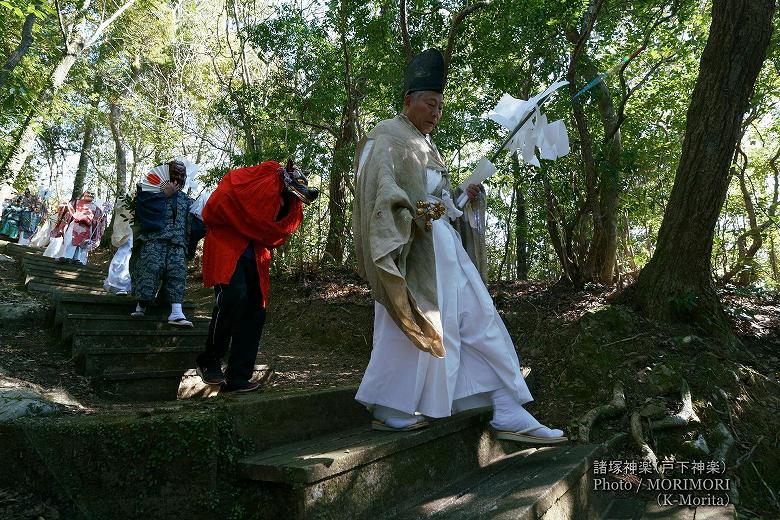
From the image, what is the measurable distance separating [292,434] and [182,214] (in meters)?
3.38

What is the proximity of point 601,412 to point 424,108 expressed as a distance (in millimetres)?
2708

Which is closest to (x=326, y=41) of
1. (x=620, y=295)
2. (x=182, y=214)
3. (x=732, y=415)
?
(x=182, y=214)

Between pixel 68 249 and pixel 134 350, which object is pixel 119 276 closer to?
pixel 134 350

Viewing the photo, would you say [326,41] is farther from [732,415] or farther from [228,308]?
[732,415]

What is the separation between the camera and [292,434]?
2680 mm

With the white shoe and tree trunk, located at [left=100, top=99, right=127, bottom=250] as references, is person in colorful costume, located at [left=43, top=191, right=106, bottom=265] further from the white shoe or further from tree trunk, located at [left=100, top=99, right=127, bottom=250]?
tree trunk, located at [left=100, top=99, right=127, bottom=250]

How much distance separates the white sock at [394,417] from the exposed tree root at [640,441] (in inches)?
77.5

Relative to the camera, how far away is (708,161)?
4895mm

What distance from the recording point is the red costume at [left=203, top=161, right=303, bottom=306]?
3.84 meters

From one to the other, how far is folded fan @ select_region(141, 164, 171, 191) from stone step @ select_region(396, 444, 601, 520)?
388cm

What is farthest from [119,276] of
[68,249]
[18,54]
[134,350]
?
[18,54]

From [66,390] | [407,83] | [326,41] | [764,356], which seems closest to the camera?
[407,83]

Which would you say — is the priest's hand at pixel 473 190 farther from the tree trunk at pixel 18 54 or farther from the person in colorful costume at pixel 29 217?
the person in colorful costume at pixel 29 217

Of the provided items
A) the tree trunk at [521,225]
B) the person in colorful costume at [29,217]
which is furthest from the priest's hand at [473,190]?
the person in colorful costume at [29,217]
